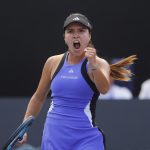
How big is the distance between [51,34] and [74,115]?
6.08 m

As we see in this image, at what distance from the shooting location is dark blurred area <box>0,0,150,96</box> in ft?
36.4

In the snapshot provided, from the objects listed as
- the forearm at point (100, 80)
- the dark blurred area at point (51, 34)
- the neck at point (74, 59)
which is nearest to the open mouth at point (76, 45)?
the neck at point (74, 59)

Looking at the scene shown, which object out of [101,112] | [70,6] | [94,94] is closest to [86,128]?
[94,94]

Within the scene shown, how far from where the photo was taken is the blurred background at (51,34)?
1109 cm

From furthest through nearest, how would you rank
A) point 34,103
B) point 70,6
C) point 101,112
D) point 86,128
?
1. point 70,6
2. point 101,112
3. point 34,103
4. point 86,128

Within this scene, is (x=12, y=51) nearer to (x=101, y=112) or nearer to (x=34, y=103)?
Result: (x=101, y=112)

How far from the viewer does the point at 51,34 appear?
11.2m

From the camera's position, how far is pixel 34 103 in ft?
18.5

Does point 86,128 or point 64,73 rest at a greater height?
point 64,73

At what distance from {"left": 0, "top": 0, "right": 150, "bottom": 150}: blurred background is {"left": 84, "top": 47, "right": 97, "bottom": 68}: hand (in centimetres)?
606

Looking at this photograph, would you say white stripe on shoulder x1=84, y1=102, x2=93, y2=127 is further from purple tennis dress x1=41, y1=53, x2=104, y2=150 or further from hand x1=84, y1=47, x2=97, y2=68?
hand x1=84, y1=47, x2=97, y2=68

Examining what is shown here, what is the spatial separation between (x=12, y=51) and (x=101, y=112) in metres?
2.85

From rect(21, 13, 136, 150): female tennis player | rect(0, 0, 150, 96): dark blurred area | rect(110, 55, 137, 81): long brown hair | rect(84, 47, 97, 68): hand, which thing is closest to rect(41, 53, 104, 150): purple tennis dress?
rect(21, 13, 136, 150): female tennis player

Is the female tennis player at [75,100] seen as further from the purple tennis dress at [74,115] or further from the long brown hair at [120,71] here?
the long brown hair at [120,71]
